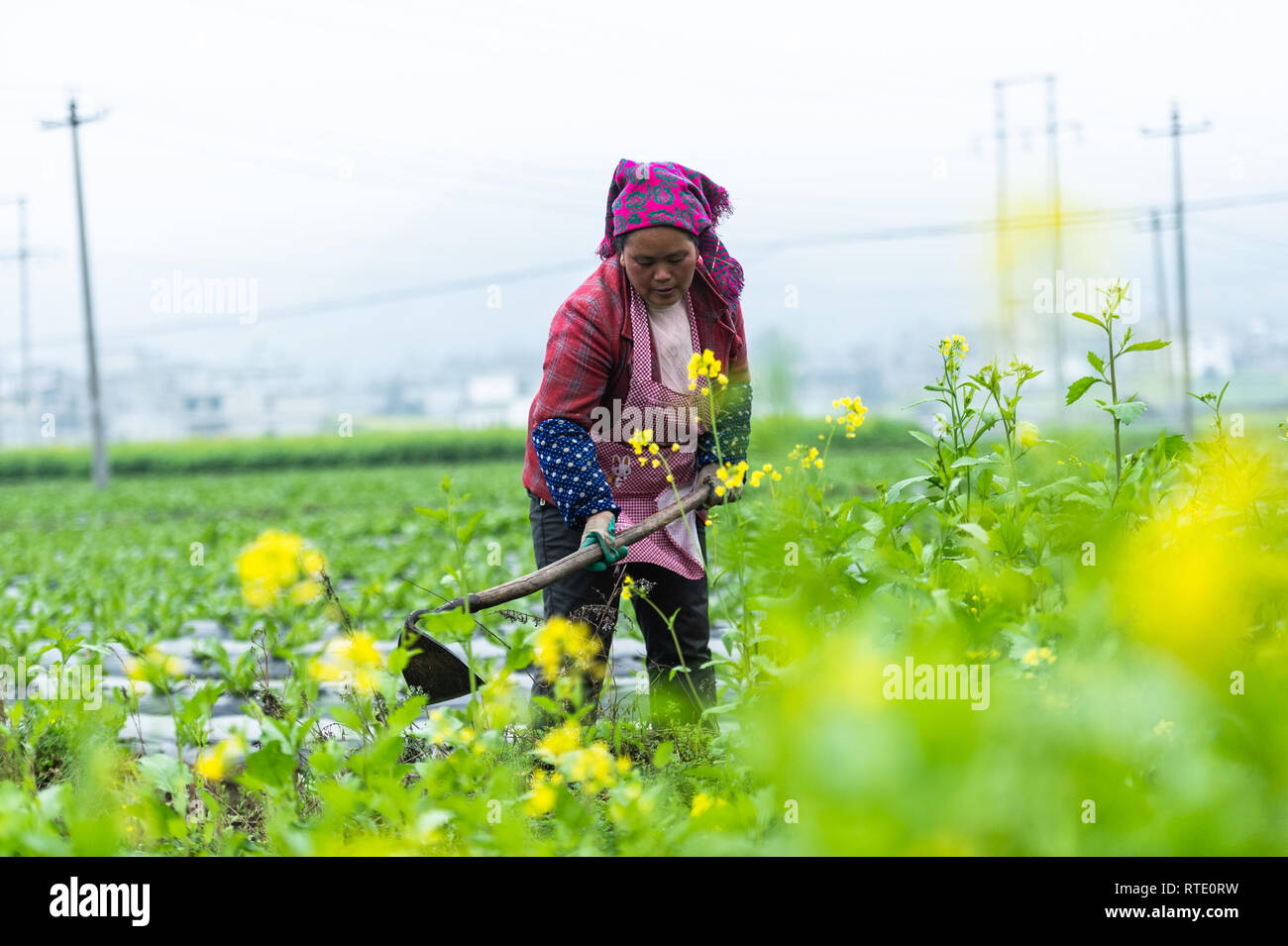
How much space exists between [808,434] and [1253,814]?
1.49 metres

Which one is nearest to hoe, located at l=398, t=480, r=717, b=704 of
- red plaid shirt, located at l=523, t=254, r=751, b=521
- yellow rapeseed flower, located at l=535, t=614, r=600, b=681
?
yellow rapeseed flower, located at l=535, t=614, r=600, b=681

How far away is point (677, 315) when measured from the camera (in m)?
2.42

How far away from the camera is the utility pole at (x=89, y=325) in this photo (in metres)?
20.5

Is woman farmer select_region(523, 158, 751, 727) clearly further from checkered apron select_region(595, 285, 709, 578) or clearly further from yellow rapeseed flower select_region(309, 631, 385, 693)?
yellow rapeseed flower select_region(309, 631, 385, 693)

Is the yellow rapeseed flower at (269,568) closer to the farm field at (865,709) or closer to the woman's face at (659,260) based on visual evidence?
the farm field at (865,709)

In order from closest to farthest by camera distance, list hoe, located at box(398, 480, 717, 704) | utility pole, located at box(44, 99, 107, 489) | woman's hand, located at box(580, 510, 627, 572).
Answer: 1. hoe, located at box(398, 480, 717, 704)
2. woman's hand, located at box(580, 510, 627, 572)
3. utility pole, located at box(44, 99, 107, 489)

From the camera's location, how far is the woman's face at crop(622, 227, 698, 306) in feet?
7.08

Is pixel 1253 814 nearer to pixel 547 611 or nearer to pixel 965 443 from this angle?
pixel 965 443

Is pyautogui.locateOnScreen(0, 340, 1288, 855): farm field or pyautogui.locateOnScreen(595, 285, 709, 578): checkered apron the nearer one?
pyautogui.locateOnScreen(0, 340, 1288, 855): farm field

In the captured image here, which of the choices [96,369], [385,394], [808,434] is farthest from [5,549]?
[385,394]

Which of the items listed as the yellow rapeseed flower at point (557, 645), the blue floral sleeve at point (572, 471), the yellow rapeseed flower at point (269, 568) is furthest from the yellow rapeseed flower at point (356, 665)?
the blue floral sleeve at point (572, 471)

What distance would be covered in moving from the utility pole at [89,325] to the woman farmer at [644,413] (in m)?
20.7

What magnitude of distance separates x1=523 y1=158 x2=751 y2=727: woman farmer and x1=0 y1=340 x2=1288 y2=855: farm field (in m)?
0.17

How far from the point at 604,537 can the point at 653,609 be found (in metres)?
0.41
